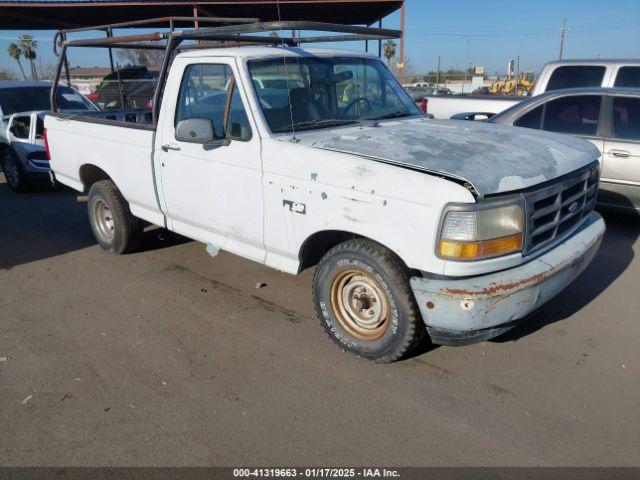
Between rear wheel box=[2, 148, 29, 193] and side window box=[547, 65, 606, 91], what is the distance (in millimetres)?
9194

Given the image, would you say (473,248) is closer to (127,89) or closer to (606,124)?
(606,124)

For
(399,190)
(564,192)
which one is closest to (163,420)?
(399,190)

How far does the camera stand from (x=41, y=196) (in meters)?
8.94

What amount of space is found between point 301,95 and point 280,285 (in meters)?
1.76

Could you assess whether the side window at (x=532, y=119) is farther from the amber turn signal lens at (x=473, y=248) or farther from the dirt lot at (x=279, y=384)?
the amber turn signal lens at (x=473, y=248)

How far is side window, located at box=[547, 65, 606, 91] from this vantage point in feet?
27.4

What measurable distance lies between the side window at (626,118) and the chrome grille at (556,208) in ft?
8.20

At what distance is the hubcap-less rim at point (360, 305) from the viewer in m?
3.39

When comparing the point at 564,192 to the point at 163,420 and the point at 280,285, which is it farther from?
the point at 163,420

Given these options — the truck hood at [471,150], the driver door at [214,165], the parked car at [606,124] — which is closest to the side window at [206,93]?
the driver door at [214,165]

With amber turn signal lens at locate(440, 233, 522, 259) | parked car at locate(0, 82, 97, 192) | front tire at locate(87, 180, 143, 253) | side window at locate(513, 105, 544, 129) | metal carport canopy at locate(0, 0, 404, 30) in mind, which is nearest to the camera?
amber turn signal lens at locate(440, 233, 522, 259)

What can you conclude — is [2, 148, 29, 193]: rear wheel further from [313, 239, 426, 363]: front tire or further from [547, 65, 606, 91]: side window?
[547, 65, 606, 91]: side window

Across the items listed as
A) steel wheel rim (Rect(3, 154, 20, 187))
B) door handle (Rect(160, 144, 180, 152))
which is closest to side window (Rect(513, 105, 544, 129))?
door handle (Rect(160, 144, 180, 152))

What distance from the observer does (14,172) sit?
9.11m
